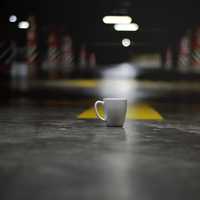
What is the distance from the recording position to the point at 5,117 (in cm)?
856

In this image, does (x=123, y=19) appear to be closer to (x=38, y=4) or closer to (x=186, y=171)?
(x=38, y=4)

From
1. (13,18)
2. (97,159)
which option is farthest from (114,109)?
(13,18)

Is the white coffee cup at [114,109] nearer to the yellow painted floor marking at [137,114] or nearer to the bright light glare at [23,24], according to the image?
the yellow painted floor marking at [137,114]

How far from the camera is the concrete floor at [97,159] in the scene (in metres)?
3.76

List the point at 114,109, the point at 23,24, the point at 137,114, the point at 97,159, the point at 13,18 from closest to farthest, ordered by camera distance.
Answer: the point at 97,159 → the point at 114,109 → the point at 137,114 → the point at 13,18 → the point at 23,24

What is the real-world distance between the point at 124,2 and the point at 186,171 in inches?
1099

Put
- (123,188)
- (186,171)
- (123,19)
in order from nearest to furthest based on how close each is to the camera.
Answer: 1. (123,188)
2. (186,171)
3. (123,19)

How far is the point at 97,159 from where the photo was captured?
16.2 ft

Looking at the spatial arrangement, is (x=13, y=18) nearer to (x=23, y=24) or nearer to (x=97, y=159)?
(x=23, y=24)

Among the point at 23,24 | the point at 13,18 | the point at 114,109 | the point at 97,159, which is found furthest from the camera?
the point at 23,24

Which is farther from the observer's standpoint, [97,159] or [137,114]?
[137,114]

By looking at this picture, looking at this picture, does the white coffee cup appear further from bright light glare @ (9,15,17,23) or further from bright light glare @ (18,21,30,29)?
bright light glare @ (18,21,30,29)

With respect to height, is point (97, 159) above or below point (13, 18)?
above

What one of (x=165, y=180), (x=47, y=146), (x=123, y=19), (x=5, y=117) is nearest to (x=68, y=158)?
(x=47, y=146)
